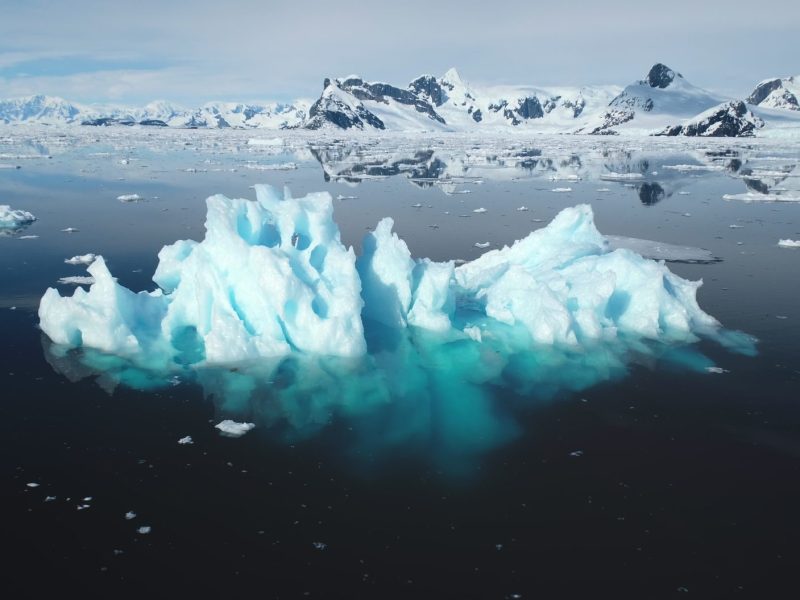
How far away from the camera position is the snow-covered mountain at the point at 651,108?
114m

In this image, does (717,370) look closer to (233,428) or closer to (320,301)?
(320,301)

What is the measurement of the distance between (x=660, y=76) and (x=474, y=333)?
16602cm

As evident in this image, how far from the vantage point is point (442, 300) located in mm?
9164

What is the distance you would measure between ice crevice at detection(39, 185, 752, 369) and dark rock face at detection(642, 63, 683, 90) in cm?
15897

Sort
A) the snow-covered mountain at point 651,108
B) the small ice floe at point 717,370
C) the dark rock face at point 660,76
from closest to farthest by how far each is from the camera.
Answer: the small ice floe at point 717,370, the snow-covered mountain at point 651,108, the dark rock face at point 660,76

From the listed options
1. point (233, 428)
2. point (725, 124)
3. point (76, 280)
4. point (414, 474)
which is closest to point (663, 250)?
point (414, 474)

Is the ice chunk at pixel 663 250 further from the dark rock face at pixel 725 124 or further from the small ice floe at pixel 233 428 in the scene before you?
the dark rock face at pixel 725 124

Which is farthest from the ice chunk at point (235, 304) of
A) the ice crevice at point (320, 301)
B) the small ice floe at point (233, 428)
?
the small ice floe at point (233, 428)

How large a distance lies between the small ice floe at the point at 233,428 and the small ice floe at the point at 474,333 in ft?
12.4

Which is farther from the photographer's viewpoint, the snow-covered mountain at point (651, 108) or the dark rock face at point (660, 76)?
the dark rock face at point (660, 76)

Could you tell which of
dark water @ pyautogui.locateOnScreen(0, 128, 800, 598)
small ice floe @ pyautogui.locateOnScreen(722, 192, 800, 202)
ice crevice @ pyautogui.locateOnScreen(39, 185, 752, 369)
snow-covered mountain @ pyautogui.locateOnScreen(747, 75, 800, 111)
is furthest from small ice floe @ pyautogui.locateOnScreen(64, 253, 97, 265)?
snow-covered mountain @ pyautogui.locateOnScreen(747, 75, 800, 111)

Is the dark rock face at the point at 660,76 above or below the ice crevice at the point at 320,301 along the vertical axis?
above

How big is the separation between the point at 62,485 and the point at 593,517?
4460 mm

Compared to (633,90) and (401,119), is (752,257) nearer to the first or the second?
(633,90)
